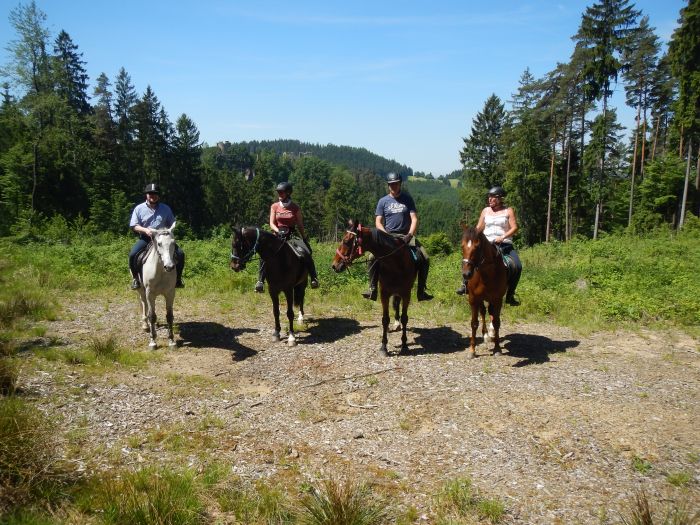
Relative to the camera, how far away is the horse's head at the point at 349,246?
26.5ft

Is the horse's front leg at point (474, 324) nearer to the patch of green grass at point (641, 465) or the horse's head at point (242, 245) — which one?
the patch of green grass at point (641, 465)

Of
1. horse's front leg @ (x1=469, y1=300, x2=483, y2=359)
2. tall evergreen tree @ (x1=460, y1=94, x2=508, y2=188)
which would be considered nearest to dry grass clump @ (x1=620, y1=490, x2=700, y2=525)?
horse's front leg @ (x1=469, y1=300, x2=483, y2=359)

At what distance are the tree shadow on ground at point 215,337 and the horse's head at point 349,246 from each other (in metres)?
3.00

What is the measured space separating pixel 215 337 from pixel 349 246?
4548 mm

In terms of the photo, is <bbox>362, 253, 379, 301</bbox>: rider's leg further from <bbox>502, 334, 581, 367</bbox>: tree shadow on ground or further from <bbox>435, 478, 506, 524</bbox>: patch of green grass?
<bbox>435, 478, 506, 524</bbox>: patch of green grass

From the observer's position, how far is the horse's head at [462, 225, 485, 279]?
25.3 ft

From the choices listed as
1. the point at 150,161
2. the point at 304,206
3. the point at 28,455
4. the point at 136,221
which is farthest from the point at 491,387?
the point at 304,206

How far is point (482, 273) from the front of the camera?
8406mm

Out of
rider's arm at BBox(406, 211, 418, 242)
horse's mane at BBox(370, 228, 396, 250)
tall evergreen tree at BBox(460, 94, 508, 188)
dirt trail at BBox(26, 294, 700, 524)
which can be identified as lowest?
dirt trail at BBox(26, 294, 700, 524)

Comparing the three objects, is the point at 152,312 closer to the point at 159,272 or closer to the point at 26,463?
the point at 159,272

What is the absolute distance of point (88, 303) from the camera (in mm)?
13008

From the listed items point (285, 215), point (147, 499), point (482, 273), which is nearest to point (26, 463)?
point (147, 499)

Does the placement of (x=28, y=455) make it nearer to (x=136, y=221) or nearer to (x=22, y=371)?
(x=22, y=371)

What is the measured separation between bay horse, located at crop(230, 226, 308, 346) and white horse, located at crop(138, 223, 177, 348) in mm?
1278
